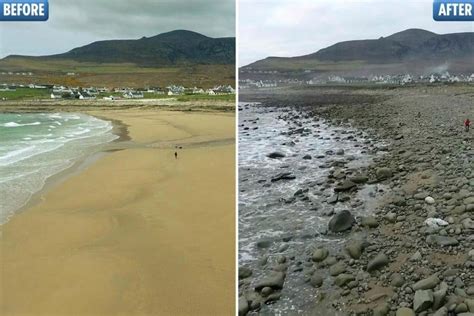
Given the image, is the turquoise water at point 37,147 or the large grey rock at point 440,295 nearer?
the large grey rock at point 440,295

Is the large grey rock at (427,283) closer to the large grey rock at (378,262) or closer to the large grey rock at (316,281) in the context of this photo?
the large grey rock at (378,262)

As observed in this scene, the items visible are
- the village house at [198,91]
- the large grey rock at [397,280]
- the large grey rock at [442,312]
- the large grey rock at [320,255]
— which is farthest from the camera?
the village house at [198,91]

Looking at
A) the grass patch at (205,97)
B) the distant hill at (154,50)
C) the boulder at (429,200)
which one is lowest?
the boulder at (429,200)

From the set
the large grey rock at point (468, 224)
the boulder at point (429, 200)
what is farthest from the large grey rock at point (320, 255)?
the large grey rock at point (468, 224)

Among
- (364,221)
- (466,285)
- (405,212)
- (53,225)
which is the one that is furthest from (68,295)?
(466,285)

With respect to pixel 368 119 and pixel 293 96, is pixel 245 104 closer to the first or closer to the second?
pixel 293 96

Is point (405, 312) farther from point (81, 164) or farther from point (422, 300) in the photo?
point (81, 164)
